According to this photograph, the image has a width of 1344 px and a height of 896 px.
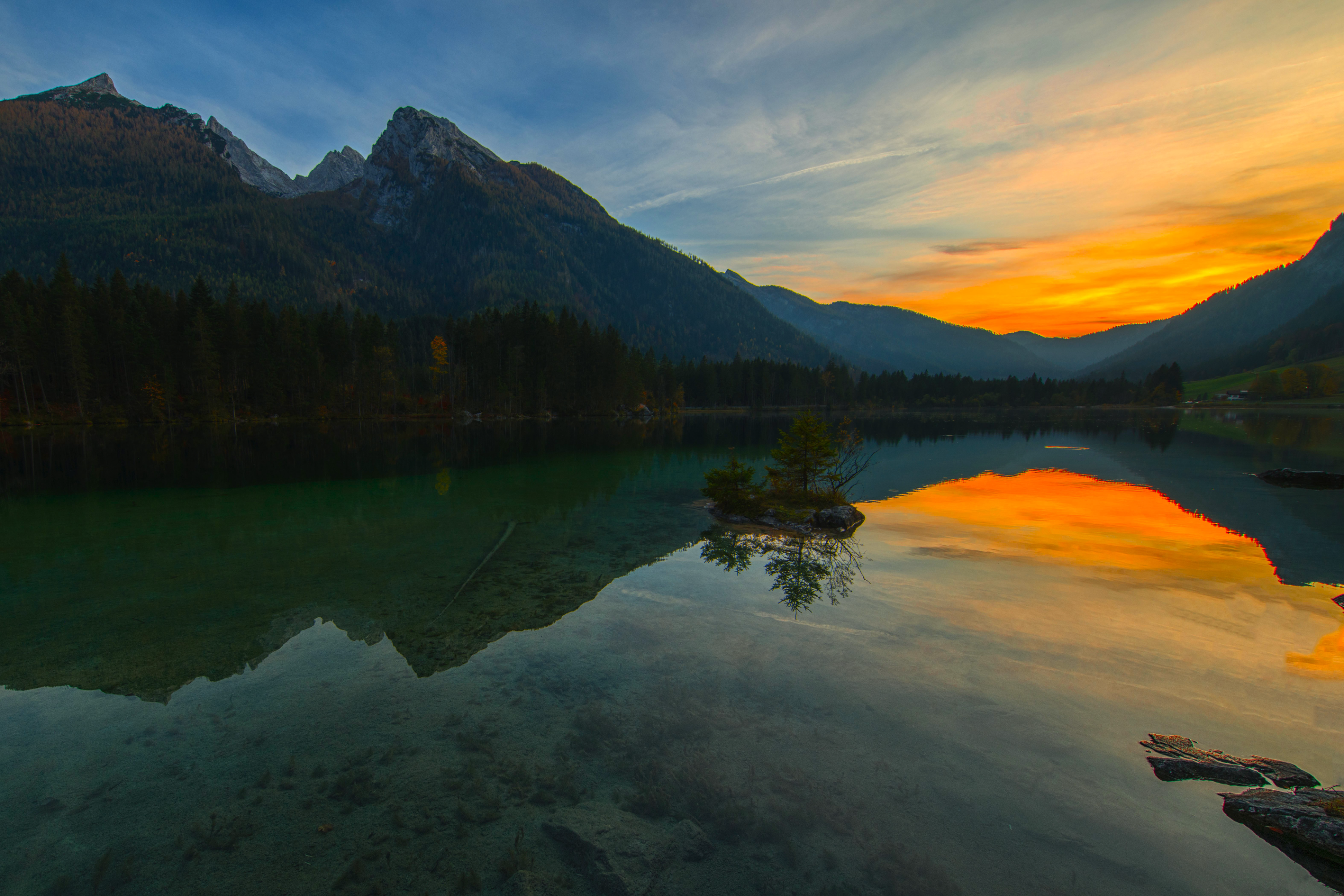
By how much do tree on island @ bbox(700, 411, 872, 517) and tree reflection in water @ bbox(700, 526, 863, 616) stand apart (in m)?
2.58

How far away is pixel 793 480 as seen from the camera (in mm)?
27344

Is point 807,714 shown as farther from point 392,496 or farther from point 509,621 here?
point 392,496

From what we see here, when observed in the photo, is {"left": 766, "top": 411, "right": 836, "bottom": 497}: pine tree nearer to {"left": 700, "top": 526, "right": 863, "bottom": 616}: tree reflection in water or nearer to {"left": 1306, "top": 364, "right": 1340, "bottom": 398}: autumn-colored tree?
{"left": 700, "top": 526, "right": 863, "bottom": 616}: tree reflection in water

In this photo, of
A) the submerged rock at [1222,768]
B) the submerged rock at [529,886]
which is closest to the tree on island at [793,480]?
the submerged rock at [1222,768]

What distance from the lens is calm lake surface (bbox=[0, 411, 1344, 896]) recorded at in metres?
6.12

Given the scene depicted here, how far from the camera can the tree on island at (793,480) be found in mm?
25188

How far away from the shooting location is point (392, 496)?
29.4 meters

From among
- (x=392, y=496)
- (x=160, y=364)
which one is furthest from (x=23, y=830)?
(x=160, y=364)

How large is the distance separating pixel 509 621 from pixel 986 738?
9.90 m

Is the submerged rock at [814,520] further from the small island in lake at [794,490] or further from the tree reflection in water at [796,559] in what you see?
the tree reflection in water at [796,559]

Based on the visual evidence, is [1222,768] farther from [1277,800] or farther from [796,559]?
[796,559]

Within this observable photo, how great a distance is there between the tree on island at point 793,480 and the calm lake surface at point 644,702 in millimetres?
3067

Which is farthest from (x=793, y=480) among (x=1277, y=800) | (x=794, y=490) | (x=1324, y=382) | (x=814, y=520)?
(x=1324, y=382)

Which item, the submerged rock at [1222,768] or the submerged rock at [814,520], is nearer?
the submerged rock at [1222,768]
